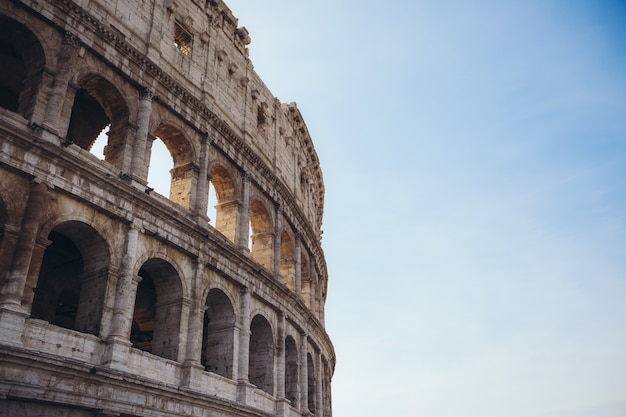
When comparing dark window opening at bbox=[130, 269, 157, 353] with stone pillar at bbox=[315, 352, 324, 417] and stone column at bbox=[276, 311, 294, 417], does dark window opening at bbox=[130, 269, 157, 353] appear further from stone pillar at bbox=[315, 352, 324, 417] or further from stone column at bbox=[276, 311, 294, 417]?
stone pillar at bbox=[315, 352, 324, 417]

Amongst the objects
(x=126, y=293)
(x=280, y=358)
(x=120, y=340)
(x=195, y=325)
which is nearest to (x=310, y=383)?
(x=280, y=358)

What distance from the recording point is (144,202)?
1437 centimetres

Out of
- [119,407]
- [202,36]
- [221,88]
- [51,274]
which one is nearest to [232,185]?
[221,88]

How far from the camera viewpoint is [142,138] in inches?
610

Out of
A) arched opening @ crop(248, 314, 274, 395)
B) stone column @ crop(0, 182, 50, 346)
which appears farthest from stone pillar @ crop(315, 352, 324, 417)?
stone column @ crop(0, 182, 50, 346)

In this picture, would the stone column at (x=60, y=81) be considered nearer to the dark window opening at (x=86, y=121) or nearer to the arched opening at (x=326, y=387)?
the dark window opening at (x=86, y=121)

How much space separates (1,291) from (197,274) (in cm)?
536

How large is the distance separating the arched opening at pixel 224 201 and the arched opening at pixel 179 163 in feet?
5.03

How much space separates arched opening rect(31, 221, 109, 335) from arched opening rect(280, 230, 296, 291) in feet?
28.3

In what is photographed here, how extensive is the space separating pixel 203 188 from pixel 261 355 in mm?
6015

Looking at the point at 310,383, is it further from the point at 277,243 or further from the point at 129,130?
the point at 129,130

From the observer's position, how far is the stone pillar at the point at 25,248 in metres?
11.1

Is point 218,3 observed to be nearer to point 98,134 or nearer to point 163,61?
point 163,61

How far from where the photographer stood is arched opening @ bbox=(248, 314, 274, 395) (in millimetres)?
18766
